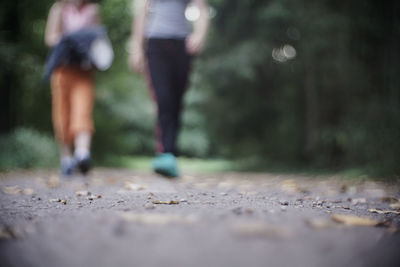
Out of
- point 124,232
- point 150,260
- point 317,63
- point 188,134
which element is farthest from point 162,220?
point 188,134

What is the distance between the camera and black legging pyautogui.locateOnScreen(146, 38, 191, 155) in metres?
3.43

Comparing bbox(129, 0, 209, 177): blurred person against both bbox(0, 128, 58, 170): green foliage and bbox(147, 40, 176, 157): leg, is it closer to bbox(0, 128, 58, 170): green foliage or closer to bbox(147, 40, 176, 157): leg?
bbox(147, 40, 176, 157): leg

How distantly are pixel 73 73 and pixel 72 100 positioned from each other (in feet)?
0.91

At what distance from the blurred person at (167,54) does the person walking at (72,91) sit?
61 cm

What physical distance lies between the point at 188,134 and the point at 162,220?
70.9ft

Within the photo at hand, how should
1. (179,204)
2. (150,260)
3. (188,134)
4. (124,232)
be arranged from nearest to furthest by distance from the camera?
(150,260) < (124,232) < (179,204) < (188,134)

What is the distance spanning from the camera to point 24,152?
691 cm

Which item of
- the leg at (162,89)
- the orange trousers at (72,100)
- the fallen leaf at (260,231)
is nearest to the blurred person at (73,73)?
the orange trousers at (72,100)

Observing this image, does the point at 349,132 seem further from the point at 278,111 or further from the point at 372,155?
the point at 278,111

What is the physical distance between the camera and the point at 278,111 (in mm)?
8742

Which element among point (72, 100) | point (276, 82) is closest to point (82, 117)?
point (72, 100)

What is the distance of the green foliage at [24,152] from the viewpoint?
659 cm

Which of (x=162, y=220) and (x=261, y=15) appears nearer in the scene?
(x=162, y=220)

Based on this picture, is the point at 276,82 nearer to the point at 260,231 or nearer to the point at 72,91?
the point at 72,91
